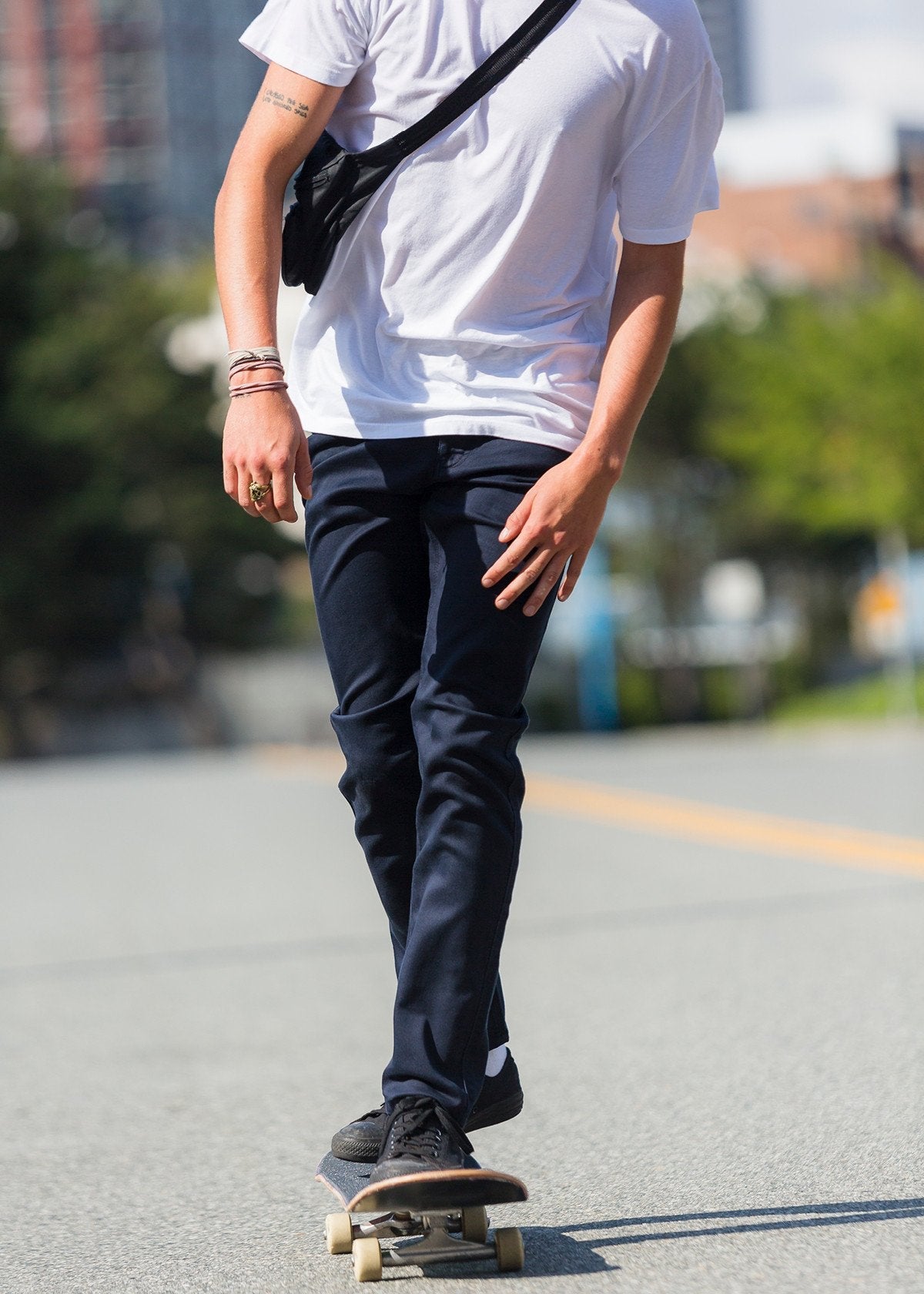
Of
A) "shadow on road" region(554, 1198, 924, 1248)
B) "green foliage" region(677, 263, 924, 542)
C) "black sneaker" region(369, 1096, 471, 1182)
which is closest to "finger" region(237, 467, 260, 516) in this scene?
"black sneaker" region(369, 1096, 471, 1182)

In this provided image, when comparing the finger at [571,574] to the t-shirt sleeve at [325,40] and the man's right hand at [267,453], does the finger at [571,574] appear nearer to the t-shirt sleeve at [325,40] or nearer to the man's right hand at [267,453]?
the man's right hand at [267,453]

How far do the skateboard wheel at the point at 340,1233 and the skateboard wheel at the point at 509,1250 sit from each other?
20cm

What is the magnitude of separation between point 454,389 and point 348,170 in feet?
1.12

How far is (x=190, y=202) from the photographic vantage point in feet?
360

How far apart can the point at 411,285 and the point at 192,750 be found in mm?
32205

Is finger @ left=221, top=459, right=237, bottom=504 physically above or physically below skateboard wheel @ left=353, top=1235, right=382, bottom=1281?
above

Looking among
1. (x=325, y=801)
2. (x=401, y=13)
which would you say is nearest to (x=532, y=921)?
(x=401, y=13)

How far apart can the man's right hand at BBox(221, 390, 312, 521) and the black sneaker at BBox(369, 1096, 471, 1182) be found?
0.78m

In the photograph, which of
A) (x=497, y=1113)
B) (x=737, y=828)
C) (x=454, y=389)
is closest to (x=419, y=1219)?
(x=497, y=1113)

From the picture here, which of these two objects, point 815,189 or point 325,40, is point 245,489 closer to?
point 325,40

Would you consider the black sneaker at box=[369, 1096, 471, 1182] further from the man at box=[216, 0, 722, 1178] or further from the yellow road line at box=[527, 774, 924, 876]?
the yellow road line at box=[527, 774, 924, 876]

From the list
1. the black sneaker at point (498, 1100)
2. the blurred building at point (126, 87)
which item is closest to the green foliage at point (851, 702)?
the black sneaker at point (498, 1100)

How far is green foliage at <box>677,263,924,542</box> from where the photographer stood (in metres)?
33.0

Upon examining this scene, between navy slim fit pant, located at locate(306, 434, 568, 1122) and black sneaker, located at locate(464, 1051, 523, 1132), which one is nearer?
navy slim fit pant, located at locate(306, 434, 568, 1122)
